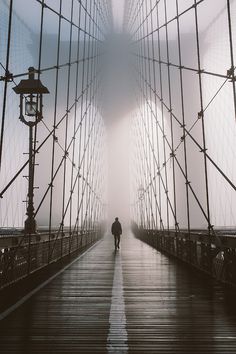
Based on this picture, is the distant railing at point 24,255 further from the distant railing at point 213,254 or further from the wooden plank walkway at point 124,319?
the distant railing at point 213,254

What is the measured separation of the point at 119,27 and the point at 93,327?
152 feet

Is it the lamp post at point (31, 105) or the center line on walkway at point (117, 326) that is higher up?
the lamp post at point (31, 105)

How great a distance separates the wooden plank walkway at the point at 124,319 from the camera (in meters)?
2.73

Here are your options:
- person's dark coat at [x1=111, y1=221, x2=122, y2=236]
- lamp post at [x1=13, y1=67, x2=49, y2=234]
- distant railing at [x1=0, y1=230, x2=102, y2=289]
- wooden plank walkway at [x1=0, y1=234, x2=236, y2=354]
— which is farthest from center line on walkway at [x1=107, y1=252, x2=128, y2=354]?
person's dark coat at [x1=111, y1=221, x2=122, y2=236]

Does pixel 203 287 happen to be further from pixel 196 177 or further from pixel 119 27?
pixel 119 27

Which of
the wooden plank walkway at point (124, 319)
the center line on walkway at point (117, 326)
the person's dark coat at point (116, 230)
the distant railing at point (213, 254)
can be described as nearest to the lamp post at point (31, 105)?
the wooden plank walkway at point (124, 319)

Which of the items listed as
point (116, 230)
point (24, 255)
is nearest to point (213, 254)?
point (24, 255)

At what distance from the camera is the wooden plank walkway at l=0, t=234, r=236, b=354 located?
8.96 feet

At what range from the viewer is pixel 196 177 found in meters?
30.5

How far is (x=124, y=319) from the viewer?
350 cm

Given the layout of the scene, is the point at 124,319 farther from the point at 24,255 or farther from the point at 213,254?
the point at 24,255

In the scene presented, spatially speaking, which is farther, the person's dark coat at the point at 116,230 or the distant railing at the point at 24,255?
the person's dark coat at the point at 116,230

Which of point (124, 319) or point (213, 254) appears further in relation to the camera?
point (213, 254)

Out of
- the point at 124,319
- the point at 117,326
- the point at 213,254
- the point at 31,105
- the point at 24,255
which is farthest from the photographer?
the point at 31,105
